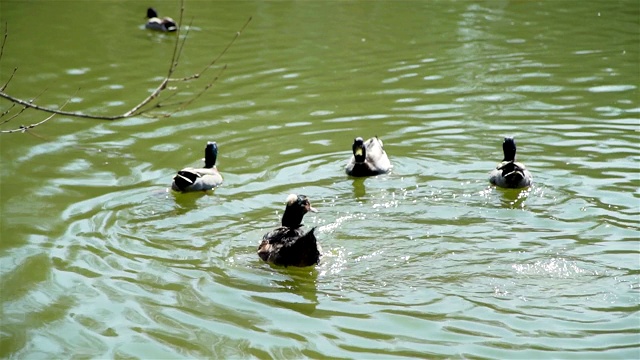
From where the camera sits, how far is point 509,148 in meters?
13.0

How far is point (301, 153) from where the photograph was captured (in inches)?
556

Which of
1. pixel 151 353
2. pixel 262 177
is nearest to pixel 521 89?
pixel 262 177

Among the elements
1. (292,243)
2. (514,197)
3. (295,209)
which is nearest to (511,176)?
(514,197)

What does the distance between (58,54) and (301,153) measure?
838cm

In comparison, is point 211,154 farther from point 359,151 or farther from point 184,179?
point 359,151

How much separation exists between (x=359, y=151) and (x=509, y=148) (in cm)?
189

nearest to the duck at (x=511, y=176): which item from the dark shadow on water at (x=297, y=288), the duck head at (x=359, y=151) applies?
the duck head at (x=359, y=151)

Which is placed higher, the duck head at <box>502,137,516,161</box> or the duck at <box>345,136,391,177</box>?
the duck head at <box>502,137,516,161</box>

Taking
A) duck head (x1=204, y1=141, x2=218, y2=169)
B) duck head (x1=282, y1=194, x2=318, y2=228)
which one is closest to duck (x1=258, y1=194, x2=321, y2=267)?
duck head (x1=282, y1=194, x2=318, y2=228)

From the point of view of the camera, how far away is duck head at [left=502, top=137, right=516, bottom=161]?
42.5 ft

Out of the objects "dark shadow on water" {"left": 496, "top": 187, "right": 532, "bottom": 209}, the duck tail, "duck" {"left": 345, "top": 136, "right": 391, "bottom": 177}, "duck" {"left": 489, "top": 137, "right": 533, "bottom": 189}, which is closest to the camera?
"dark shadow on water" {"left": 496, "top": 187, "right": 532, "bottom": 209}

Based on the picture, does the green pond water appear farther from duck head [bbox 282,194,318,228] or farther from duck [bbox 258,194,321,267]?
duck head [bbox 282,194,318,228]

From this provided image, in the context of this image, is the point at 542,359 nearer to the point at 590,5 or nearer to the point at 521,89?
the point at 521,89

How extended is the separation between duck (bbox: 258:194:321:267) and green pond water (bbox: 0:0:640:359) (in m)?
0.15
